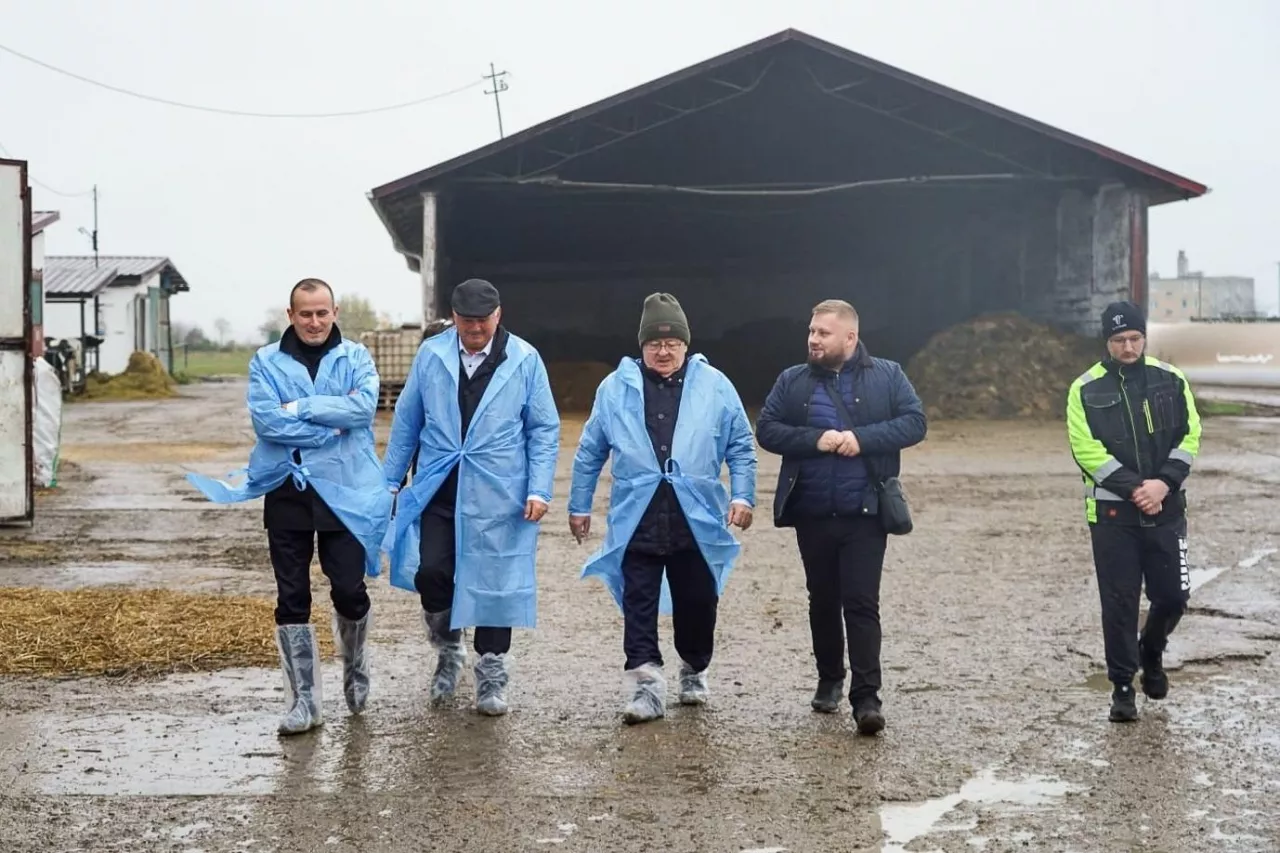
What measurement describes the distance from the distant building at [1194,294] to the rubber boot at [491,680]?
10231 centimetres

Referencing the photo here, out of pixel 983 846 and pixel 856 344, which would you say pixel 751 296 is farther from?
pixel 983 846

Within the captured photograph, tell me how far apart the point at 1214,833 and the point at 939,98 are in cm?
2024

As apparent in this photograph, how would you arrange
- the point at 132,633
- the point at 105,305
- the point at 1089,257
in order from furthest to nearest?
the point at 105,305, the point at 1089,257, the point at 132,633

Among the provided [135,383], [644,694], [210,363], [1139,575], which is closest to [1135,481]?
[1139,575]

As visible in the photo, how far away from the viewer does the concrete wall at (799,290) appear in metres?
28.2

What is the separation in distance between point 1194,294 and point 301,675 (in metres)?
111

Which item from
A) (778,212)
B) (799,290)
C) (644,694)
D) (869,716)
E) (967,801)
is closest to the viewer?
(967,801)

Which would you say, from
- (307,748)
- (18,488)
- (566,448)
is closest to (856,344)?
(307,748)

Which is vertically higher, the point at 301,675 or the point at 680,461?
the point at 680,461

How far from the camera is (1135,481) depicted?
6.02m

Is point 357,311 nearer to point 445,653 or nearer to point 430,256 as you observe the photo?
point 430,256

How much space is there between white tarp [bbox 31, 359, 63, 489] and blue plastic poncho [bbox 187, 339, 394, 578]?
9.39 m

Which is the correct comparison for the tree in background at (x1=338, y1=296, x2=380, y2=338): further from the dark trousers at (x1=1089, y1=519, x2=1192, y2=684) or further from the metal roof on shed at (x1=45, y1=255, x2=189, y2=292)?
the dark trousers at (x1=1089, y1=519, x2=1192, y2=684)

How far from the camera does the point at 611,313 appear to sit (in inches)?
1361
